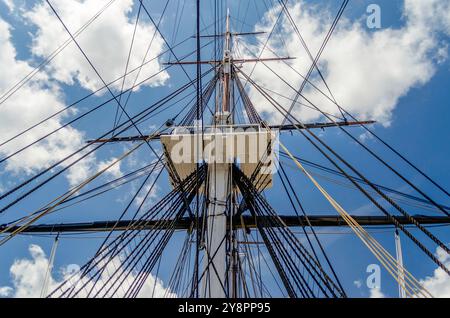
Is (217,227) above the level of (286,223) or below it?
below

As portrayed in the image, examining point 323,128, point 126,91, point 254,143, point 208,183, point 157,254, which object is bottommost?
point 157,254

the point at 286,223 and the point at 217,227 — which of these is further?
the point at 286,223

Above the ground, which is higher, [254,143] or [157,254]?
[254,143]

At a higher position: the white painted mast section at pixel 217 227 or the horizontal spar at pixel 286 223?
the horizontal spar at pixel 286 223

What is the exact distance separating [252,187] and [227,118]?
1680 millimetres

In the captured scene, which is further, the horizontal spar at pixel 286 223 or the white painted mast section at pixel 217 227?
the horizontal spar at pixel 286 223

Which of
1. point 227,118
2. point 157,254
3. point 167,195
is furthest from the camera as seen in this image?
point 227,118

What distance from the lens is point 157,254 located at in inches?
226

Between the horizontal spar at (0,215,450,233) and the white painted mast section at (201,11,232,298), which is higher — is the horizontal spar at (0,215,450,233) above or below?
above

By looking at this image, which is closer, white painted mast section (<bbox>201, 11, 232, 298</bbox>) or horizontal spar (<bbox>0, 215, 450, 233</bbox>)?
white painted mast section (<bbox>201, 11, 232, 298</bbox>)

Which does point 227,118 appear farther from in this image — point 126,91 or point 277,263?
point 277,263
